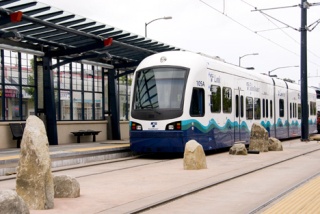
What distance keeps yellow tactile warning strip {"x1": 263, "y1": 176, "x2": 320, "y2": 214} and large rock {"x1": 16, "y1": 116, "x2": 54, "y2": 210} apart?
340cm

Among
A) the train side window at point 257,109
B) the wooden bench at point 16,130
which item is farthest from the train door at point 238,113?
the wooden bench at point 16,130

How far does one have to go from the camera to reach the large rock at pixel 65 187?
9984 mm

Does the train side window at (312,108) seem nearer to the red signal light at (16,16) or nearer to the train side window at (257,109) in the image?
the train side window at (257,109)

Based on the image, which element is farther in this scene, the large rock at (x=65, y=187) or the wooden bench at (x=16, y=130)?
→ the wooden bench at (x=16, y=130)

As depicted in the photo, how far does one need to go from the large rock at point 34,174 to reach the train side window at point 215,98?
11.8m

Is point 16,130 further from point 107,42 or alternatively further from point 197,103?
point 197,103

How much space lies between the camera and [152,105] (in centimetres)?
1864

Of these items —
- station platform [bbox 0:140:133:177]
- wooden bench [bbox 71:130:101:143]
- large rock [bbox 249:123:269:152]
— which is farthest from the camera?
wooden bench [bbox 71:130:101:143]

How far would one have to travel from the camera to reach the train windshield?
18406 millimetres

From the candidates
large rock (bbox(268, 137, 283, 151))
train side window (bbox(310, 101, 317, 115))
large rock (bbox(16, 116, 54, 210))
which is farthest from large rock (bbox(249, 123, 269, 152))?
train side window (bbox(310, 101, 317, 115))

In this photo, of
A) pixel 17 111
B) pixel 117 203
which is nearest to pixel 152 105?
pixel 17 111

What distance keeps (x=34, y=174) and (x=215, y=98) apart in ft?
40.9

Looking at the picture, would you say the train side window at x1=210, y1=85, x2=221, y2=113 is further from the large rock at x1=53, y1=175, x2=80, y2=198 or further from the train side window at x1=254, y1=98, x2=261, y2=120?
the large rock at x1=53, y1=175, x2=80, y2=198

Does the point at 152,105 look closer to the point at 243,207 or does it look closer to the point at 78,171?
the point at 78,171
